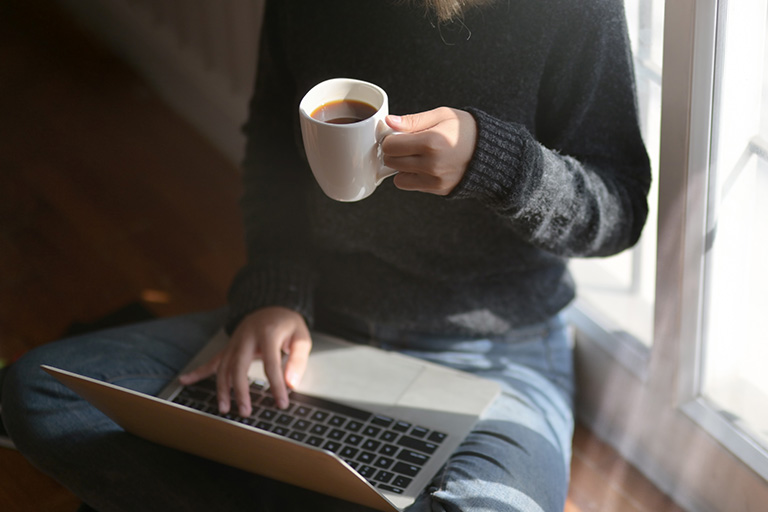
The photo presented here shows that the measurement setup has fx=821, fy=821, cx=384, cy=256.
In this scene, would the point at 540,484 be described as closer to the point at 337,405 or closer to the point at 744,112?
the point at 337,405

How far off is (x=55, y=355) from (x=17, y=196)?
983 millimetres

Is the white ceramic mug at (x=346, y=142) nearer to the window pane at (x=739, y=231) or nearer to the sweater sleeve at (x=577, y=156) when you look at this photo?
the sweater sleeve at (x=577, y=156)

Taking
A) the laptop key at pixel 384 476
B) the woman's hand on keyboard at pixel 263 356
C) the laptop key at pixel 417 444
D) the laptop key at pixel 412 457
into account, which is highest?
the woman's hand on keyboard at pixel 263 356

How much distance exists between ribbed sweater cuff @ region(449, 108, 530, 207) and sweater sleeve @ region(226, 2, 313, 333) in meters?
0.41

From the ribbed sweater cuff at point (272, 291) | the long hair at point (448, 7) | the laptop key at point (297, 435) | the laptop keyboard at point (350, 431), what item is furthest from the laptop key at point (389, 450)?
the long hair at point (448, 7)

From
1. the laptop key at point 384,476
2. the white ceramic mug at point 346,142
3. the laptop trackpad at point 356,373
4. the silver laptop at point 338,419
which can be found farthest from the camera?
the laptop trackpad at point 356,373

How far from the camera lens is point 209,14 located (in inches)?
73.9

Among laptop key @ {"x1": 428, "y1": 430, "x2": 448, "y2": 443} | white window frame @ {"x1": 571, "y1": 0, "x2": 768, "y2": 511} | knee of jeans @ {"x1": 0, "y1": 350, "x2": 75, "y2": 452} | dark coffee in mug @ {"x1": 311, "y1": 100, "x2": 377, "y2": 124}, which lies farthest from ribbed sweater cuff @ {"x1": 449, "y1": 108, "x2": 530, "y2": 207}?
knee of jeans @ {"x1": 0, "y1": 350, "x2": 75, "y2": 452}

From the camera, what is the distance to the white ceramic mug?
2.49ft

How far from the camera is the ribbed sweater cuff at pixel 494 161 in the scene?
0.81 meters

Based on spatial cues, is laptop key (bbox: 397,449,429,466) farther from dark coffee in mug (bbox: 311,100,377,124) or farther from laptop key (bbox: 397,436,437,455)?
dark coffee in mug (bbox: 311,100,377,124)

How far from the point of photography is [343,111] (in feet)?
2.68

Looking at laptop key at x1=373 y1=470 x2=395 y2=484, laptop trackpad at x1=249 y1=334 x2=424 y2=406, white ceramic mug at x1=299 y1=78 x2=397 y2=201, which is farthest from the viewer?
laptop trackpad at x1=249 y1=334 x2=424 y2=406

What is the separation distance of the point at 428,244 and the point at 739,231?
380 millimetres
